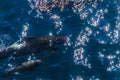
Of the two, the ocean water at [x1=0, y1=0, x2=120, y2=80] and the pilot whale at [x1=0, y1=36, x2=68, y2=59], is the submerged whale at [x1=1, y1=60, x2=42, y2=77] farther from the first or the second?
the pilot whale at [x1=0, y1=36, x2=68, y2=59]

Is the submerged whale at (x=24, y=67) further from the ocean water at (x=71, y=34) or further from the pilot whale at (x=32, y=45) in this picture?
the pilot whale at (x=32, y=45)

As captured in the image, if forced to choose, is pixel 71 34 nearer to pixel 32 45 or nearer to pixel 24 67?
pixel 32 45

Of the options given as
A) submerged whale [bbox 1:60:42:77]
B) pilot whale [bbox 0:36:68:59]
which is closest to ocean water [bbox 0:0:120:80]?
submerged whale [bbox 1:60:42:77]

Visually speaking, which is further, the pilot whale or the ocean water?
the pilot whale

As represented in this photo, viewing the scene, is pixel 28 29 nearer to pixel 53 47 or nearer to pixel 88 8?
pixel 53 47

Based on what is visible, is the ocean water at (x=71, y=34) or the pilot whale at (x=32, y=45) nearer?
the ocean water at (x=71, y=34)

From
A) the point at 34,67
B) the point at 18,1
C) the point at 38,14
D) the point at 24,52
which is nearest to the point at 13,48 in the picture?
the point at 24,52

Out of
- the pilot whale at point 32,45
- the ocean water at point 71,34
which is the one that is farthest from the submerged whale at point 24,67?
the pilot whale at point 32,45
